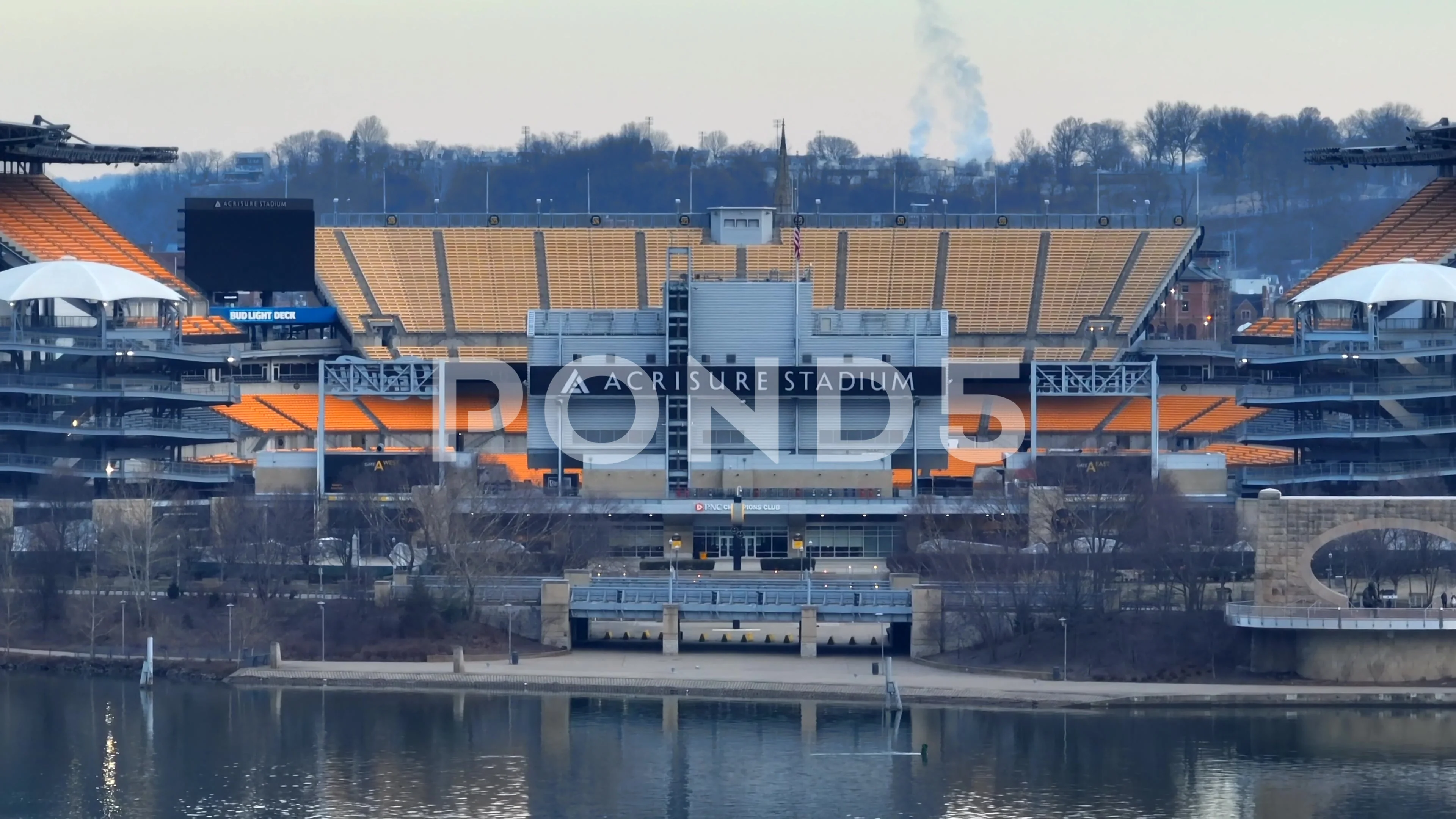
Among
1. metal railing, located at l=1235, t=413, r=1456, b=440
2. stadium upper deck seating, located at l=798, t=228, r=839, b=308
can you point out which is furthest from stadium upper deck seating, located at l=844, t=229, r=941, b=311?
metal railing, located at l=1235, t=413, r=1456, b=440

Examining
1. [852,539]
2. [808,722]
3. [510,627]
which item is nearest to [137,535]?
[510,627]

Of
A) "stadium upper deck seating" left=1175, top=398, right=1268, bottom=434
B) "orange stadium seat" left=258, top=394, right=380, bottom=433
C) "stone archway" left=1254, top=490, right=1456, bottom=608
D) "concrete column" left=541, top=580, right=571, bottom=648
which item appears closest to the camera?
"stone archway" left=1254, top=490, right=1456, bottom=608

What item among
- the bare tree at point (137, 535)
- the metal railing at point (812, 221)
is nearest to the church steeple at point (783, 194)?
the metal railing at point (812, 221)

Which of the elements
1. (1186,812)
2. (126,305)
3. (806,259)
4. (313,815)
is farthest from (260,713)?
(806,259)

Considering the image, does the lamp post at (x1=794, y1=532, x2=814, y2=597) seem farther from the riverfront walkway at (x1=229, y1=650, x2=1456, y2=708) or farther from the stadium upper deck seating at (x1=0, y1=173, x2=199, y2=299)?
the stadium upper deck seating at (x1=0, y1=173, x2=199, y2=299)

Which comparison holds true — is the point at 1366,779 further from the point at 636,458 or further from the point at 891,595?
the point at 636,458
